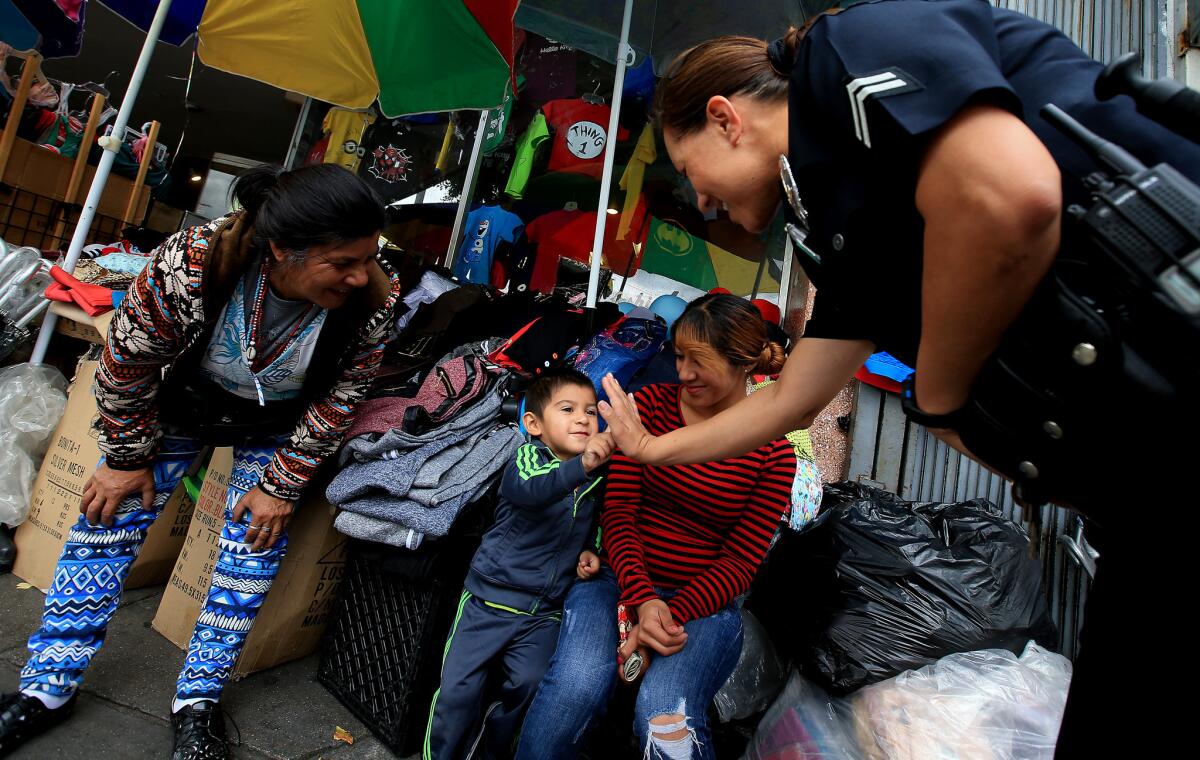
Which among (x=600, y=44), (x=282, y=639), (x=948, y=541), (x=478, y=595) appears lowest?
(x=282, y=639)

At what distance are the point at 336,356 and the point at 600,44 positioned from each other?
3.70 metres

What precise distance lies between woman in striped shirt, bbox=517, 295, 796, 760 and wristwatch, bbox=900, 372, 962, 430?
1.07 m

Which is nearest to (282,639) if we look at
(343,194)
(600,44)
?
(343,194)

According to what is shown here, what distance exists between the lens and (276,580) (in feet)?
7.98

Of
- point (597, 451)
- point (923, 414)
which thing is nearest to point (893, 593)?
point (597, 451)

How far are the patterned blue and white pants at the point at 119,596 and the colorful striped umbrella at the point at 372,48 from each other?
266 centimetres

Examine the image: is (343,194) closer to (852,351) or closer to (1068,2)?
(852,351)

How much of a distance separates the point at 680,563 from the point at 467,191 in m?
4.23

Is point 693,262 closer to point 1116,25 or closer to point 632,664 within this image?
point 1116,25


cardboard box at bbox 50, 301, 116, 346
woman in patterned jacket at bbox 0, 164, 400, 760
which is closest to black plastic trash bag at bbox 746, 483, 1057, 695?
woman in patterned jacket at bbox 0, 164, 400, 760

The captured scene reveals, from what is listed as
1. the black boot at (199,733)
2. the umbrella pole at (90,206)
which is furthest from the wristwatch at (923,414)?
the umbrella pole at (90,206)

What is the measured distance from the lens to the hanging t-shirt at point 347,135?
5.60 m

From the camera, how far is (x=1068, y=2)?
330 cm

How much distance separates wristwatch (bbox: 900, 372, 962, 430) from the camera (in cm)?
86
